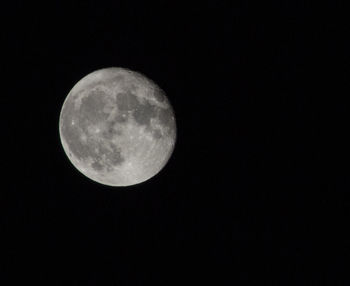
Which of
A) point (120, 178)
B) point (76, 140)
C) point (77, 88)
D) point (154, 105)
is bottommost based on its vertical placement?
point (120, 178)

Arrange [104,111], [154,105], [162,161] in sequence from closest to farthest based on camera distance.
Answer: [104,111]
[154,105]
[162,161]

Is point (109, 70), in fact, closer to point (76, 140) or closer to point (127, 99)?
point (127, 99)

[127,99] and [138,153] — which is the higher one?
[127,99]

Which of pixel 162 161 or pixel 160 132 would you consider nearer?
pixel 160 132

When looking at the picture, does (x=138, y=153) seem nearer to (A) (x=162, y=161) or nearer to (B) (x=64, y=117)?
(A) (x=162, y=161)

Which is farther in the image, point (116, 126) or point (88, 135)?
point (88, 135)

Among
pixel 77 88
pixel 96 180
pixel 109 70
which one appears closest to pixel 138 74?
pixel 109 70

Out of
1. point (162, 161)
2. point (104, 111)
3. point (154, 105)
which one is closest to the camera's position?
point (104, 111)
